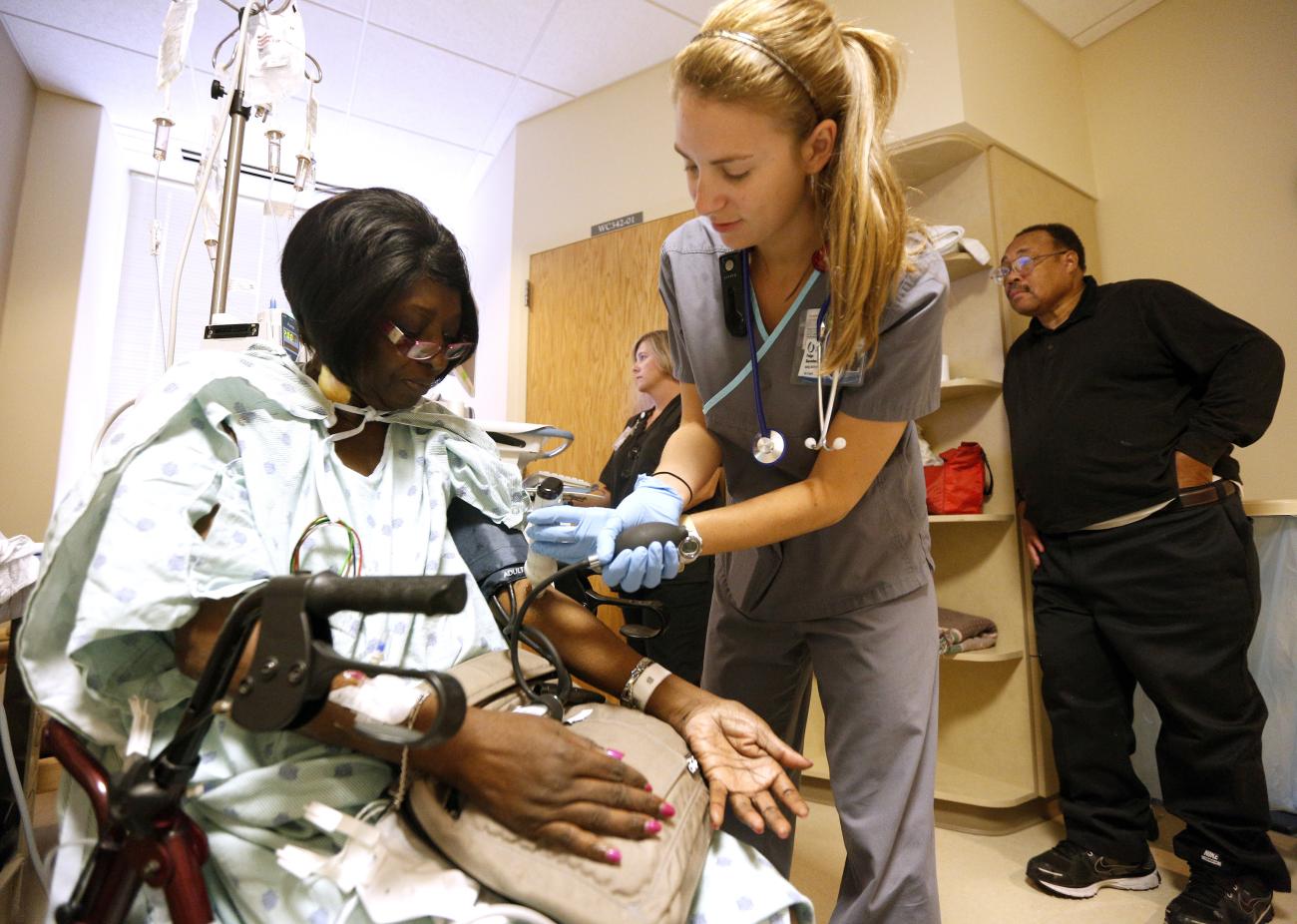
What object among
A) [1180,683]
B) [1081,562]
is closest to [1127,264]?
[1081,562]

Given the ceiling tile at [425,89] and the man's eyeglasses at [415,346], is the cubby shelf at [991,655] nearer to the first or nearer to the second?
the man's eyeglasses at [415,346]

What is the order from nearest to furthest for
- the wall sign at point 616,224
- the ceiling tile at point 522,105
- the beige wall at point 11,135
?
the beige wall at point 11,135 → the wall sign at point 616,224 → the ceiling tile at point 522,105

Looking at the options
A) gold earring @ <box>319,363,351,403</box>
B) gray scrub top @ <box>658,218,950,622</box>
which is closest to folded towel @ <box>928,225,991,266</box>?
gray scrub top @ <box>658,218,950,622</box>

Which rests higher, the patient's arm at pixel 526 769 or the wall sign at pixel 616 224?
the wall sign at pixel 616 224

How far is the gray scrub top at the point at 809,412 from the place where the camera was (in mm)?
984

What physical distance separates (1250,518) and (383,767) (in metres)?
2.37

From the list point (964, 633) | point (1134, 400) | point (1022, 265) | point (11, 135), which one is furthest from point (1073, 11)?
point (11, 135)

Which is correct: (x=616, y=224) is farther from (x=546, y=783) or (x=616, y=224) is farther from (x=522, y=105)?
(x=546, y=783)

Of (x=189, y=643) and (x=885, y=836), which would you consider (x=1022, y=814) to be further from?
(x=189, y=643)

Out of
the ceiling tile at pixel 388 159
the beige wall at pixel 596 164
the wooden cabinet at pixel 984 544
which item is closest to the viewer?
the wooden cabinet at pixel 984 544

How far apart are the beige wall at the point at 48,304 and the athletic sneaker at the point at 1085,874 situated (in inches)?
150

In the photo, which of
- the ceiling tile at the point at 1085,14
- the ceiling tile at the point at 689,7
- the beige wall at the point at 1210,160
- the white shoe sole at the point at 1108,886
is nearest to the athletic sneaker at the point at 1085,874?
the white shoe sole at the point at 1108,886

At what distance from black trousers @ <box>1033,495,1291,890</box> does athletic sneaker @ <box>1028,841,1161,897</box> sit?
3 centimetres

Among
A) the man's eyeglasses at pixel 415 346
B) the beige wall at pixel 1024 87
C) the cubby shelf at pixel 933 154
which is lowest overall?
the man's eyeglasses at pixel 415 346
